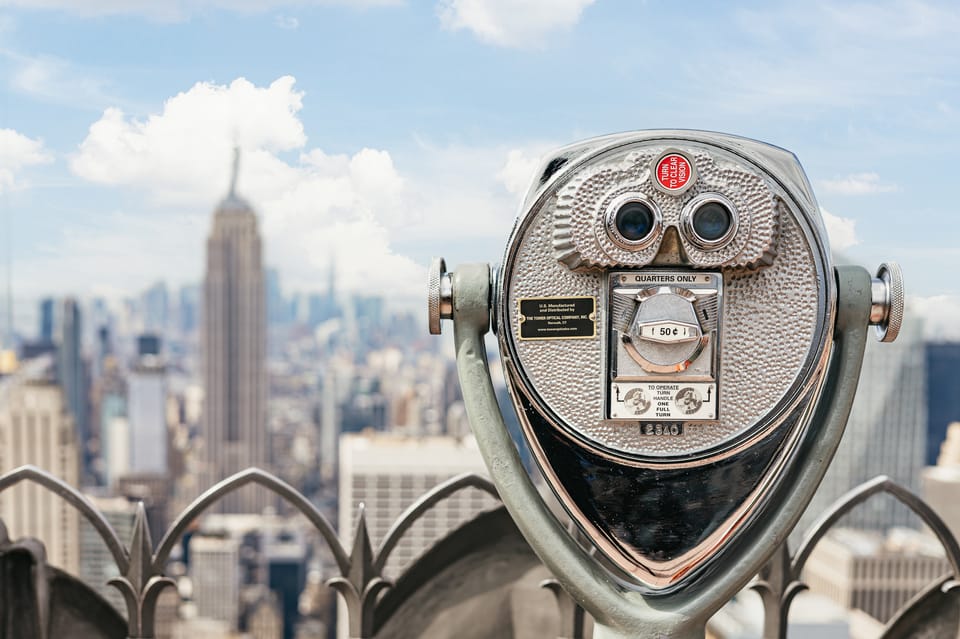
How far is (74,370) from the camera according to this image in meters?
57.7

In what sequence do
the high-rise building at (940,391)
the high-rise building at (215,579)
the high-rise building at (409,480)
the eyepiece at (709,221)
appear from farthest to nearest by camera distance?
the high-rise building at (215,579) < the high-rise building at (940,391) < the high-rise building at (409,480) < the eyepiece at (709,221)

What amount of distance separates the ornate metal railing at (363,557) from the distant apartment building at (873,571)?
64.7 feet

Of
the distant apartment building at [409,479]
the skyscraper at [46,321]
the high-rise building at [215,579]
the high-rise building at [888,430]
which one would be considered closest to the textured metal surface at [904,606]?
the distant apartment building at [409,479]

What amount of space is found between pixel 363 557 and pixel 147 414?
204 feet

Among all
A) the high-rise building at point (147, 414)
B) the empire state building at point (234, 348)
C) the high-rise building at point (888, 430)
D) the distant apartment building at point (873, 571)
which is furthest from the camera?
the empire state building at point (234, 348)

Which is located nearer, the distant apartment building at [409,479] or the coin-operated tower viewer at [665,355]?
the coin-operated tower viewer at [665,355]

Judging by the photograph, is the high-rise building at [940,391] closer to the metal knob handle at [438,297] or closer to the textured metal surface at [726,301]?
the textured metal surface at [726,301]

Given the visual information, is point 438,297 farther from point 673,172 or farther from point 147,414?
point 147,414

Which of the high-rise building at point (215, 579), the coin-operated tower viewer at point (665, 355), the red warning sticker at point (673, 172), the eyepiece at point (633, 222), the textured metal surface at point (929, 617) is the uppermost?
the red warning sticker at point (673, 172)

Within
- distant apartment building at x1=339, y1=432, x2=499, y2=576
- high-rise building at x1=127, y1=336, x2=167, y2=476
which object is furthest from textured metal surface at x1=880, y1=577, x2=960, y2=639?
high-rise building at x1=127, y1=336, x2=167, y2=476

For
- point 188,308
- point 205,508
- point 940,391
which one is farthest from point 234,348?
point 205,508

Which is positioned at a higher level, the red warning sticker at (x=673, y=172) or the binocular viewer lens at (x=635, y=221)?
the red warning sticker at (x=673, y=172)

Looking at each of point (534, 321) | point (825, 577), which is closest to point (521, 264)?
point (534, 321)

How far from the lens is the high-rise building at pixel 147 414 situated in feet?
188
